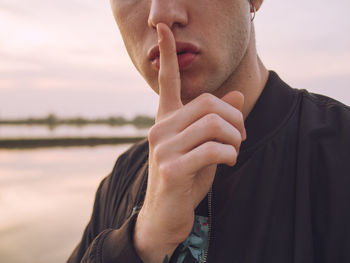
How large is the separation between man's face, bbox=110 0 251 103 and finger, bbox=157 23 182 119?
82 mm

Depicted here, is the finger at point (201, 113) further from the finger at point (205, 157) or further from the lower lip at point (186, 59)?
the lower lip at point (186, 59)

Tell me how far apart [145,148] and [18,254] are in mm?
2201

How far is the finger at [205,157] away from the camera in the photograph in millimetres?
642

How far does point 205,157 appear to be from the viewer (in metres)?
0.64

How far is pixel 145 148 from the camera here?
143 centimetres

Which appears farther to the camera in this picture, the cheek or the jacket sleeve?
the cheek

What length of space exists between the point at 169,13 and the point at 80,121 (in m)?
29.7

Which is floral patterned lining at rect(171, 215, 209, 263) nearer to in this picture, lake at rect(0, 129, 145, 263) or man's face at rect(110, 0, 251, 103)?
man's face at rect(110, 0, 251, 103)

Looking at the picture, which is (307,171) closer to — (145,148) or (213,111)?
(213,111)

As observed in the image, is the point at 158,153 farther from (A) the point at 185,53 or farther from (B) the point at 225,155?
(A) the point at 185,53

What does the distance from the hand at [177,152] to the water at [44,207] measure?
2.32 meters

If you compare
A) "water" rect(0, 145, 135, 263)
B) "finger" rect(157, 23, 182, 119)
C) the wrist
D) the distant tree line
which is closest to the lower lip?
"finger" rect(157, 23, 182, 119)

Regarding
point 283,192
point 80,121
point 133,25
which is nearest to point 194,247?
point 283,192

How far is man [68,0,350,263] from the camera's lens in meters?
0.70
